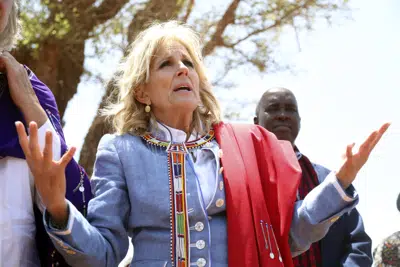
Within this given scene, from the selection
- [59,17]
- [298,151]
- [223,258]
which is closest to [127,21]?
[59,17]

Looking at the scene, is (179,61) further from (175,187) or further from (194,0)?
(194,0)

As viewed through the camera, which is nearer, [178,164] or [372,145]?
[372,145]

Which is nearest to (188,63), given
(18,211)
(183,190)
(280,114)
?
(183,190)

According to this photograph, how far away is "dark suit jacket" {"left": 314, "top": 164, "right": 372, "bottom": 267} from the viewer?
413cm

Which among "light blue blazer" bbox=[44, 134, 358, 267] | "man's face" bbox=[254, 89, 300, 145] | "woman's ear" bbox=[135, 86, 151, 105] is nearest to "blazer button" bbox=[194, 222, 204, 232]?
"light blue blazer" bbox=[44, 134, 358, 267]

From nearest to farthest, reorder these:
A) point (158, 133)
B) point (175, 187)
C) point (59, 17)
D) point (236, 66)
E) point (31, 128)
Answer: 1. point (31, 128)
2. point (175, 187)
3. point (158, 133)
4. point (59, 17)
5. point (236, 66)

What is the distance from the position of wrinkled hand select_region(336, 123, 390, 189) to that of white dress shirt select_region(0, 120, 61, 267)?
117 cm

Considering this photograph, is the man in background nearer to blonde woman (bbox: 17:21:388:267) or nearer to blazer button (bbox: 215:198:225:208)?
blonde woman (bbox: 17:21:388:267)

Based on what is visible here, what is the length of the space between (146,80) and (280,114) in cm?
190

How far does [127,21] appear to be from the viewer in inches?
362

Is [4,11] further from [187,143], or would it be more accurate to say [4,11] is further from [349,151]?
[349,151]

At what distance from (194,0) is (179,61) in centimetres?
661

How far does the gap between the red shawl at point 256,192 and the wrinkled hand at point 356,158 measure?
255 millimetres

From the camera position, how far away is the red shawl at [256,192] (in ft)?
9.23
